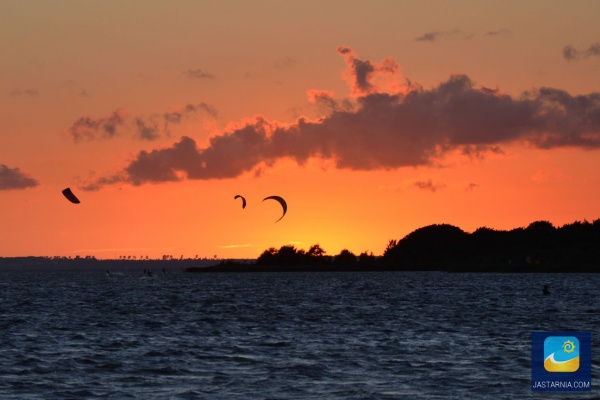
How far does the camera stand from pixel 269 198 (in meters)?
109

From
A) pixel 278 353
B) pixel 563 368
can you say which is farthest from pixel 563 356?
pixel 278 353

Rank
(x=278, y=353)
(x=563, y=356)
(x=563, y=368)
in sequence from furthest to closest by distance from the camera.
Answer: (x=278, y=353)
(x=563, y=368)
(x=563, y=356)

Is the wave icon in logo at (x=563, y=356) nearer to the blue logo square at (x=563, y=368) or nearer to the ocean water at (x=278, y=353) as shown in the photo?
the blue logo square at (x=563, y=368)

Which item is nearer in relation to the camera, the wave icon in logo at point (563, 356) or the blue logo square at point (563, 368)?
the blue logo square at point (563, 368)

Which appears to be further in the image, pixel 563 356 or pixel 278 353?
pixel 278 353

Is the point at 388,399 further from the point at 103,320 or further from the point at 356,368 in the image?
the point at 103,320

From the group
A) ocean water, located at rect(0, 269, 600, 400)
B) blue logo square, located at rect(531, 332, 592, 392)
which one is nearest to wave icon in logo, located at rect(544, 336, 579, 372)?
blue logo square, located at rect(531, 332, 592, 392)

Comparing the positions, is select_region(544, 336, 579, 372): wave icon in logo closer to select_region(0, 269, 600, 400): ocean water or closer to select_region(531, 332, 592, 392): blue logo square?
select_region(531, 332, 592, 392): blue logo square

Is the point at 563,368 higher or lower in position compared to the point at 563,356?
lower

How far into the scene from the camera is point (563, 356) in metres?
37.2

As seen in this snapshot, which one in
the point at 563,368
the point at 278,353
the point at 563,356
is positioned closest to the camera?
the point at 563,356

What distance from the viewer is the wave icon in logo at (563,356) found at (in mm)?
37188

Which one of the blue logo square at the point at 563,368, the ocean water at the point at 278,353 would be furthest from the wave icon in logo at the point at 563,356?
the ocean water at the point at 278,353

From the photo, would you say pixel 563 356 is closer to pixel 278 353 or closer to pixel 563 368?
pixel 563 368
